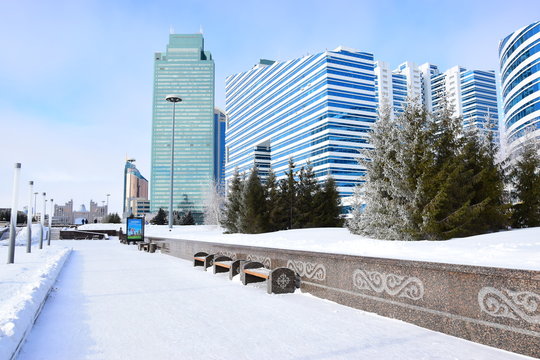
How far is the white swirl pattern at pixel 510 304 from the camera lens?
12.3 feet

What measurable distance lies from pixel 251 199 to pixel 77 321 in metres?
20.1

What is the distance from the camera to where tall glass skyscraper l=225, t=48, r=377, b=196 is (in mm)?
98562

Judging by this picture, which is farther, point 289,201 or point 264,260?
point 289,201

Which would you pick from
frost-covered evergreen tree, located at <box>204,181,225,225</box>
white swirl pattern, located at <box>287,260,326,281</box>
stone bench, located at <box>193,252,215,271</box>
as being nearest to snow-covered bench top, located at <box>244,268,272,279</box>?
white swirl pattern, located at <box>287,260,326,281</box>

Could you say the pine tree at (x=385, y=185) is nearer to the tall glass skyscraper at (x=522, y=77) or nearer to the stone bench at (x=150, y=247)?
the stone bench at (x=150, y=247)

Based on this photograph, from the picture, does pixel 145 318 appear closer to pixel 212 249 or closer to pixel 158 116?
pixel 212 249

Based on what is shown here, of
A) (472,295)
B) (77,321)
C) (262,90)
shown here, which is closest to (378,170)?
(472,295)

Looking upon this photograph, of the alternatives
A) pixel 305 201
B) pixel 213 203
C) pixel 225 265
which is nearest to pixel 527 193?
pixel 225 265

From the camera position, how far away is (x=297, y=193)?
1011 inches

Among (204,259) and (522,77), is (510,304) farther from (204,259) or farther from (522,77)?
(522,77)

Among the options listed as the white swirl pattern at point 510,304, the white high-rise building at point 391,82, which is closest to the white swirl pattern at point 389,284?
the white swirl pattern at point 510,304

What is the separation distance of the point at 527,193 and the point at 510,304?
1138cm

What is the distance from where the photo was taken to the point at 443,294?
4730mm

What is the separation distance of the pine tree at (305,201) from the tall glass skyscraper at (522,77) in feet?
162
